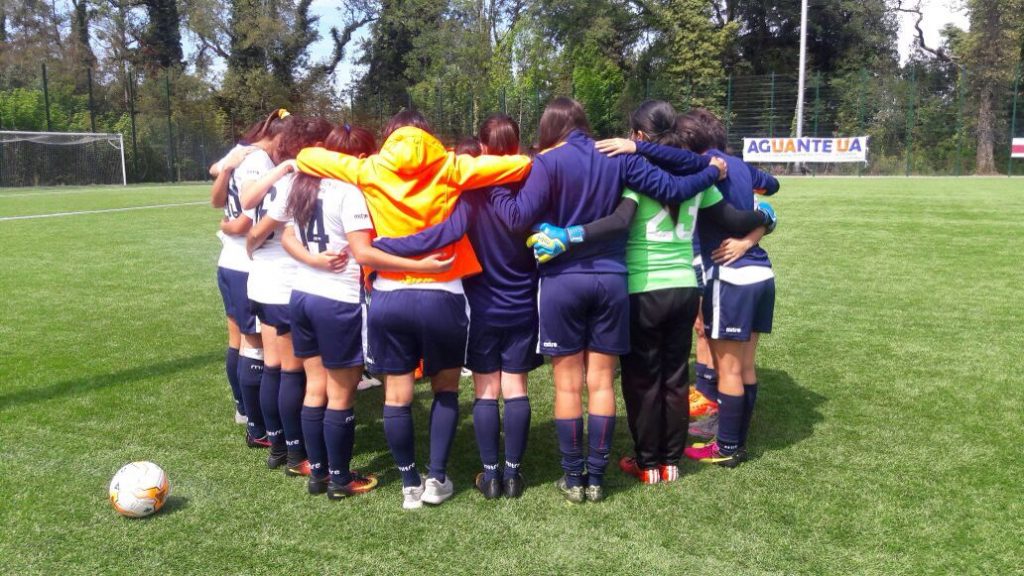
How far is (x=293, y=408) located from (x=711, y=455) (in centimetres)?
235

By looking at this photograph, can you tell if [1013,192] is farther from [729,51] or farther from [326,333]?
[729,51]

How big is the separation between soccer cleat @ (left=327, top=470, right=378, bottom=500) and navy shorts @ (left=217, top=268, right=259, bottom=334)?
1.04m

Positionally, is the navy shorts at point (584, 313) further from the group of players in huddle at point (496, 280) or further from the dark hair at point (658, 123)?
the dark hair at point (658, 123)

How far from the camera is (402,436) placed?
3.64 meters

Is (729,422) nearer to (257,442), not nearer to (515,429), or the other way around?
(515,429)

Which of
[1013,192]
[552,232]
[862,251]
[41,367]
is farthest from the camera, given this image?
[1013,192]

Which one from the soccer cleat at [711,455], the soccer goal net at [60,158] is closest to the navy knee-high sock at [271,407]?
the soccer cleat at [711,455]

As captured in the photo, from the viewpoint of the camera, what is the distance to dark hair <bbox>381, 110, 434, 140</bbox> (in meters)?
3.55

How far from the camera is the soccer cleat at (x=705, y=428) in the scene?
4809 mm

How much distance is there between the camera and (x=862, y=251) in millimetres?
11562

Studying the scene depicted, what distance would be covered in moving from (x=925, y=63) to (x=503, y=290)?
4996 centimetres

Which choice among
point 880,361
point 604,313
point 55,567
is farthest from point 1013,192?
point 55,567

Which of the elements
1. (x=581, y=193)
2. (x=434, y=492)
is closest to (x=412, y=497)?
(x=434, y=492)

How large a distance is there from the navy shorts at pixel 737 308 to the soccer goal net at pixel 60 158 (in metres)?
30.2
